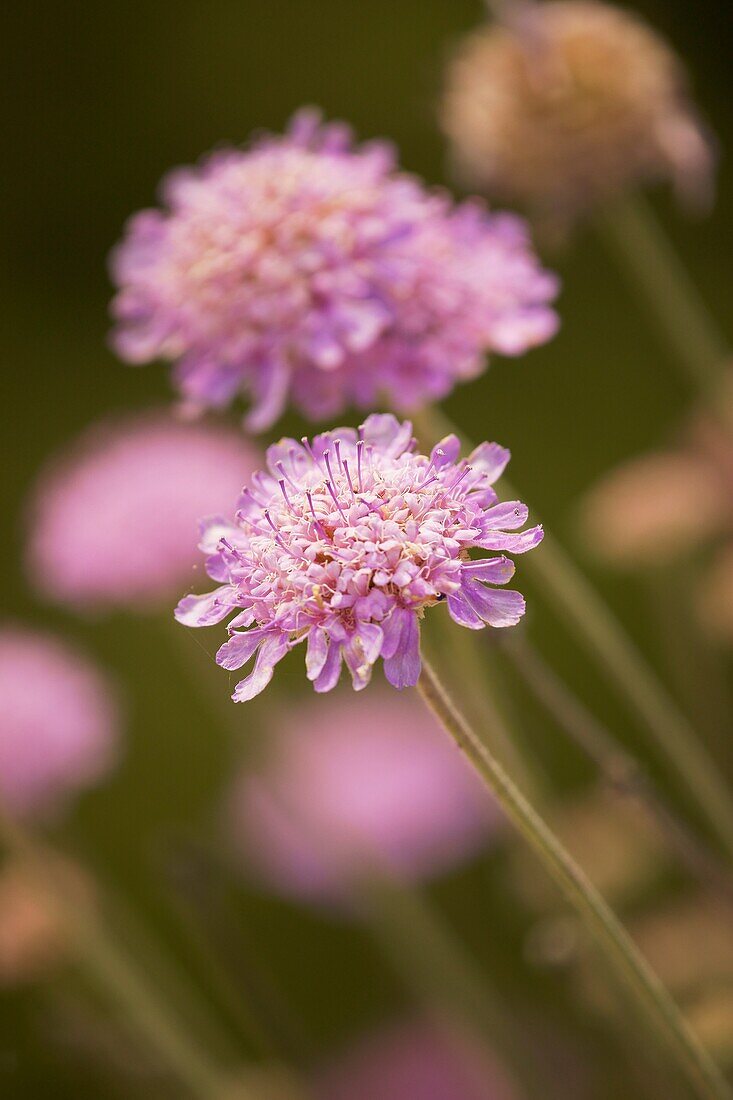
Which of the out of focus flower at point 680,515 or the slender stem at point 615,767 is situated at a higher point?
the out of focus flower at point 680,515

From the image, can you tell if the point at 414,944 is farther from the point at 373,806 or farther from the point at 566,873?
the point at 566,873


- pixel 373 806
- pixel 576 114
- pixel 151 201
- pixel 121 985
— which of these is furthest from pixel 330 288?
pixel 151 201

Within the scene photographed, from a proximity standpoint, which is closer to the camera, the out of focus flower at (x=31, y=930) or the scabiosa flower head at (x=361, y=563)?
the scabiosa flower head at (x=361, y=563)

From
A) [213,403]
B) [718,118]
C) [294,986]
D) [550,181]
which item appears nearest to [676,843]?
[213,403]

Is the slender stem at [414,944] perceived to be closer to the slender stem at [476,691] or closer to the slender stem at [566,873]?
the slender stem at [476,691]

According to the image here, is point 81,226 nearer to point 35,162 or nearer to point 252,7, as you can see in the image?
point 35,162

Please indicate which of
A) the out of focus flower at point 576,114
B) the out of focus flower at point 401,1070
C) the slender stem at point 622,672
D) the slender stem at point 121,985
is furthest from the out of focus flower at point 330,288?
the out of focus flower at point 401,1070
